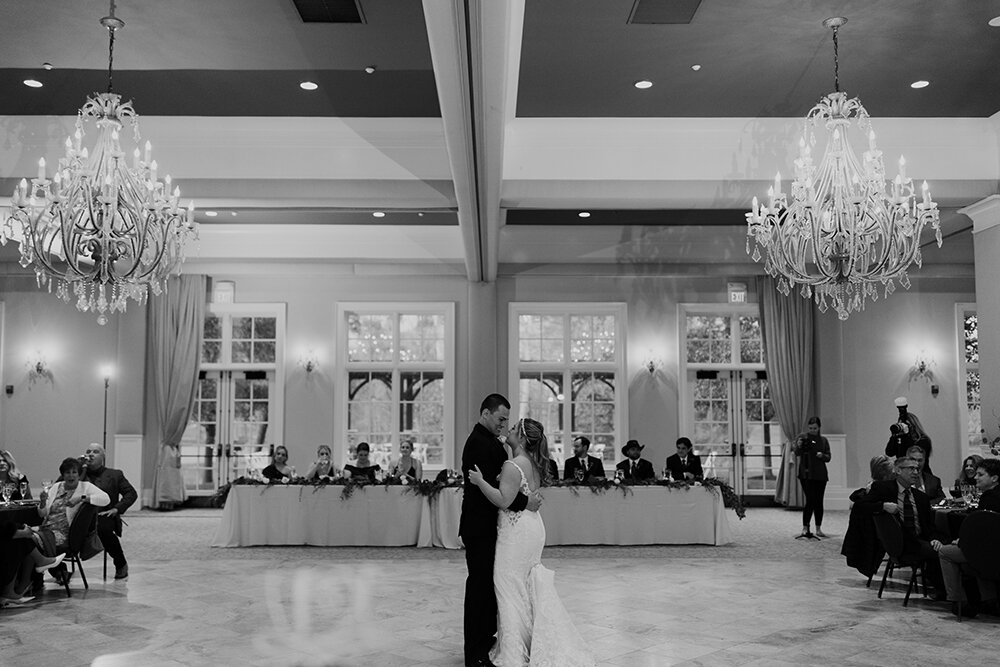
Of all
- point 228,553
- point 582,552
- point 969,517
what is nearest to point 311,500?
point 228,553

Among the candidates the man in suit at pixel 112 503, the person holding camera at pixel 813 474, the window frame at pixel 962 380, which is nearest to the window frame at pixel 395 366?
the person holding camera at pixel 813 474

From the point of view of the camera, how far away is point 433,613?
658cm

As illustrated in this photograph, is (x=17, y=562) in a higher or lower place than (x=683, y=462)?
lower

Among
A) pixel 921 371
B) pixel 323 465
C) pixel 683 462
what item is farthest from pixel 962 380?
pixel 323 465

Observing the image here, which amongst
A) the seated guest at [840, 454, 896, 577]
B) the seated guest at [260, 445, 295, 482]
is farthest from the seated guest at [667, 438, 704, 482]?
the seated guest at [260, 445, 295, 482]

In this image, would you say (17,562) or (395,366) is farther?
(395,366)

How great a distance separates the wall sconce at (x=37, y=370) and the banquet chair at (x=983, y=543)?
43.2 feet

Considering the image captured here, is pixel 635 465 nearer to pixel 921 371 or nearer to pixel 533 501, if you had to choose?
pixel 921 371

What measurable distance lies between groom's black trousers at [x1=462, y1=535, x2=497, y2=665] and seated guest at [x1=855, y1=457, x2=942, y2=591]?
11.4ft

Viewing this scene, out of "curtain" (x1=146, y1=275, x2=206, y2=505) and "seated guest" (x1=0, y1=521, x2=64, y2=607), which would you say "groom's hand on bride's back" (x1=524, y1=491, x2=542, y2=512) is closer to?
"seated guest" (x1=0, y1=521, x2=64, y2=607)

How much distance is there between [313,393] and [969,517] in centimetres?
1023

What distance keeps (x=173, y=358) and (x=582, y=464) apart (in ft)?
22.6

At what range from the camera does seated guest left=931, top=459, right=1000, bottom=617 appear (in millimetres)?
6289

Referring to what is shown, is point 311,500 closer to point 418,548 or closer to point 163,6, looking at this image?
point 418,548
